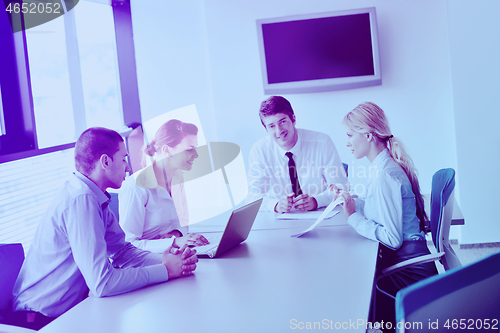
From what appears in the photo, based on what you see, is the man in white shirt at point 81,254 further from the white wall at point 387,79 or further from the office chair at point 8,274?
the white wall at point 387,79

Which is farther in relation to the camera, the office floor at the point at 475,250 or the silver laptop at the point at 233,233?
the office floor at the point at 475,250

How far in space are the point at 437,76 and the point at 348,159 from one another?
43.5 inches

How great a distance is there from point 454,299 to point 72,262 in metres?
1.49

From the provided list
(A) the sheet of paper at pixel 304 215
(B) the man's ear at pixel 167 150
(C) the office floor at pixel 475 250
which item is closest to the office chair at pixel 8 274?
(B) the man's ear at pixel 167 150

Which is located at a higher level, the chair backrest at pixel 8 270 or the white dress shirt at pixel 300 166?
the white dress shirt at pixel 300 166

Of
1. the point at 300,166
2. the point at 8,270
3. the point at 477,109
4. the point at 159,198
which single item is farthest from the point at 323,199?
the point at 477,109

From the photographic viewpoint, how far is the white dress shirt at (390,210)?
1914 millimetres

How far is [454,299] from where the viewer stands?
860 millimetres

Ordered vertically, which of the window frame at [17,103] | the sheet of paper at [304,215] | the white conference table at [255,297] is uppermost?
the window frame at [17,103]

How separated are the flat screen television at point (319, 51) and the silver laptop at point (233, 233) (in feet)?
7.16

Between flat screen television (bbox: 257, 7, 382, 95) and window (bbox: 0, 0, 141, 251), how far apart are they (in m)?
1.56

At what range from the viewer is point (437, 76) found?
385 centimetres

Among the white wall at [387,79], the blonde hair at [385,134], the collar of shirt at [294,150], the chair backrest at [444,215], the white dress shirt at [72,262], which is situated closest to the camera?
the white dress shirt at [72,262]

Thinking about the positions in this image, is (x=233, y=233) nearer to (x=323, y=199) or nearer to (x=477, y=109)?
(x=323, y=199)
